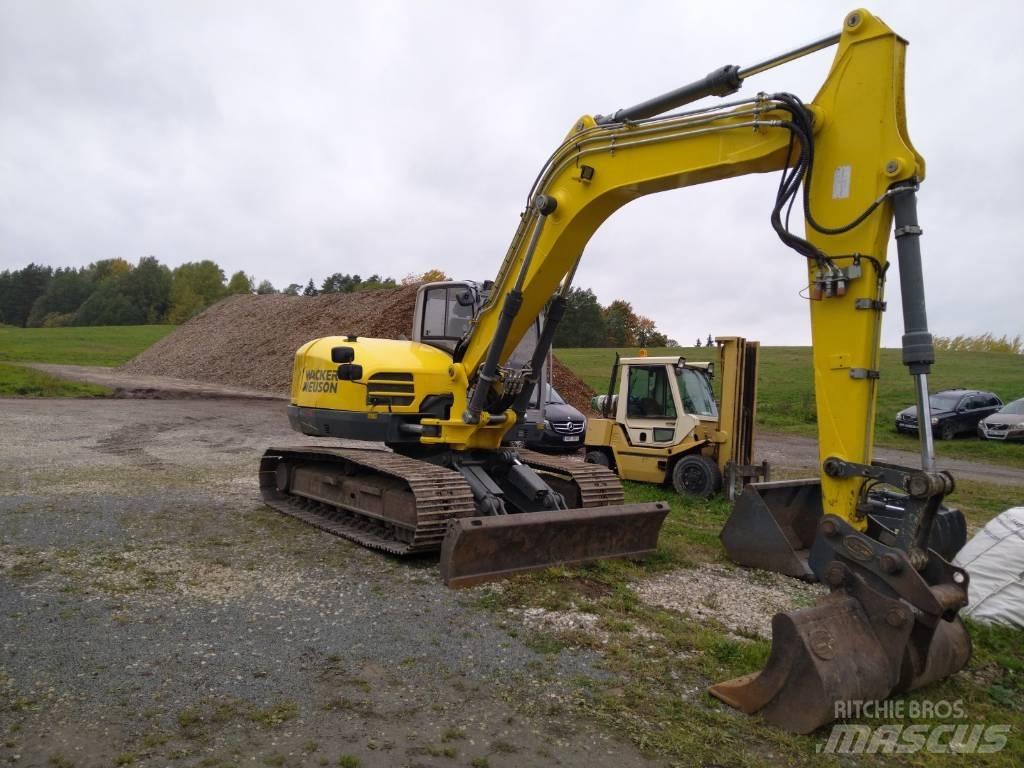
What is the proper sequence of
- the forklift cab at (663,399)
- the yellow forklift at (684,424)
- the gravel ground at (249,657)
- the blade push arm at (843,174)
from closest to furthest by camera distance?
1. the gravel ground at (249,657)
2. the blade push arm at (843,174)
3. the yellow forklift at (684,424)
4. the forklift cab at (663,399)

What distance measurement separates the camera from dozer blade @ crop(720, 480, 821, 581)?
694 centimetres

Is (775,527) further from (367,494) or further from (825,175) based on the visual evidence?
(367,494)

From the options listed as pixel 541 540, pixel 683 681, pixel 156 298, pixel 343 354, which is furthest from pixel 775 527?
pixel 156 298

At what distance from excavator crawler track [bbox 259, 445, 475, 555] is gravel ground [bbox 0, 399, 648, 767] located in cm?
25

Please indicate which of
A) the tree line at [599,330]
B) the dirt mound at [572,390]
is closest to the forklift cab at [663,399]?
the dirt mound at [572,390]

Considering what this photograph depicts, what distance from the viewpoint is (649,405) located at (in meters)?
12.0

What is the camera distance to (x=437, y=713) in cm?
405

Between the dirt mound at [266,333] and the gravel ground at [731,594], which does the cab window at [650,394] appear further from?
the dirt mound at [266,333]

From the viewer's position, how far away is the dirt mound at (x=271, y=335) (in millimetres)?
26344

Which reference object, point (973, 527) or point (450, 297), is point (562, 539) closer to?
point (450, 297)

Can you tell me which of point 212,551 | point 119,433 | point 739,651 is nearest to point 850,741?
point 739,651

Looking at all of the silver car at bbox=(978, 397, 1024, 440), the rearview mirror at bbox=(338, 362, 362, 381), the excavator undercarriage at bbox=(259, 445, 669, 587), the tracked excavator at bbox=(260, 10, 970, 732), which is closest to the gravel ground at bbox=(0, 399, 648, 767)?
the excavator undercarriage at bbox=(259, 445, 669, 587)

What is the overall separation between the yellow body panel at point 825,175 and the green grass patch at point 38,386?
20942 mm

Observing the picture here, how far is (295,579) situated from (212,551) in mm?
1213
